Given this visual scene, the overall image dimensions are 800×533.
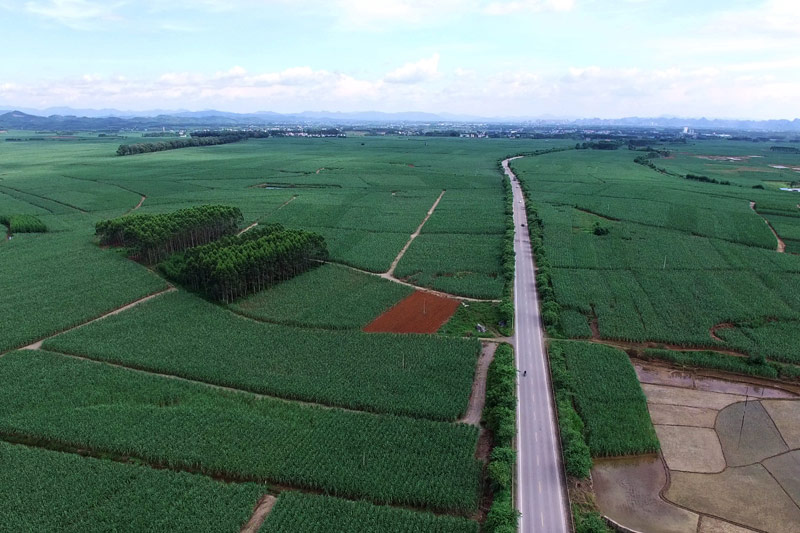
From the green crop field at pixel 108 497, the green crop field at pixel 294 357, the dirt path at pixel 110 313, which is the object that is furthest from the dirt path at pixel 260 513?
the dirt path at pixel 110 313

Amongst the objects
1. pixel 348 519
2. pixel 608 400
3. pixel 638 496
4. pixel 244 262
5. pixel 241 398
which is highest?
pixel 244 262

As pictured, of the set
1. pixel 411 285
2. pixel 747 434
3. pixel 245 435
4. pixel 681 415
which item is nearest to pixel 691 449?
pixel 681 415

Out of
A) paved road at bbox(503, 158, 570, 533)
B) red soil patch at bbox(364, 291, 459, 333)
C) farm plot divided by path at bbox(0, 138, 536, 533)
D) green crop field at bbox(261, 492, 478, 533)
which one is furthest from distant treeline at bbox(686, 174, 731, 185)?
green crop field at bbox(261, 492, 478, 533)

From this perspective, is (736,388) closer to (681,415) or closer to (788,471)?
(681,415)

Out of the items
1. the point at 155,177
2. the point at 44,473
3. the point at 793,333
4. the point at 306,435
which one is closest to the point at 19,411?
the point at 44,473

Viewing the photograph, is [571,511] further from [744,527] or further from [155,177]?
[155,177]

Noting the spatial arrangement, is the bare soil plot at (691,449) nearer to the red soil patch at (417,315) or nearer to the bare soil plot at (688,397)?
the bare soil plot at (688,397)

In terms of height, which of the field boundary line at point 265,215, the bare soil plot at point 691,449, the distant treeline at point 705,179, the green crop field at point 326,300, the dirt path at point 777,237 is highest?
the distant treeline at point 705,179

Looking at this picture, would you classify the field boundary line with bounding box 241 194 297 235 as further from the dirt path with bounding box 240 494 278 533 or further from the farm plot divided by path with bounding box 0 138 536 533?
the dirt path with bounding box 240 494 278 533
